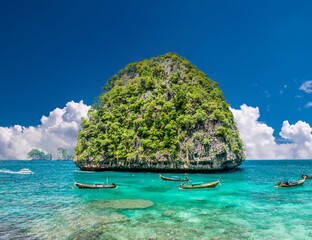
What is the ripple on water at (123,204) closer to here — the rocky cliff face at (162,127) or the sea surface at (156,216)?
the sea surface at (156,216)

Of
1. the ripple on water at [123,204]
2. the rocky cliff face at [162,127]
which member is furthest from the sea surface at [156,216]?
the rocky cliff face at [162,127]

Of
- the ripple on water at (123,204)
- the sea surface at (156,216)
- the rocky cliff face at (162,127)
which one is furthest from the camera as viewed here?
the rocky cliff face at (162,127)

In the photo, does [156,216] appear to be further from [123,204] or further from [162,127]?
[162,127]

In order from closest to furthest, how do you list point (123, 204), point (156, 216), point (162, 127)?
point (156, 216)
point (123, 204)
point (162, 127)

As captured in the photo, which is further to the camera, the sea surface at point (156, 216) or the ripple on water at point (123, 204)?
the ripple on water at point (123, 204)

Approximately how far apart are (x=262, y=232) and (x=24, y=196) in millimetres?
23512

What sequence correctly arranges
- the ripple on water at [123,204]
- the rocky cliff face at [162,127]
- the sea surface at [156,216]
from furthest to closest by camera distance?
the rocky cliff face at [162,127]
the ripple on water at [123,204]
the sea surface at [156,216]

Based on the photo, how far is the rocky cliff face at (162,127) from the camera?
43.6 m

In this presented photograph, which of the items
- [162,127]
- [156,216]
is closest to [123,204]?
[156,216]

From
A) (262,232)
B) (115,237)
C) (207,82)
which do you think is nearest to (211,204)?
(262,232)

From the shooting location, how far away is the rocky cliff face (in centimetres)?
4362

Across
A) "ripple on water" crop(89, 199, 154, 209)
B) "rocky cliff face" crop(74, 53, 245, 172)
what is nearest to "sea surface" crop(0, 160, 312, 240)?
"ripple on water" crop(89, 199, 154, 209)

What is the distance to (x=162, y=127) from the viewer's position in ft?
155

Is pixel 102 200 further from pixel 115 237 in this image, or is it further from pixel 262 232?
pixel 262 232
